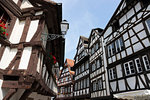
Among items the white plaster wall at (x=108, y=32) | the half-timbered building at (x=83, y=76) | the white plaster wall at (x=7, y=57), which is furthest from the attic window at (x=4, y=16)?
the half-timbered building at (x=83, y=76)

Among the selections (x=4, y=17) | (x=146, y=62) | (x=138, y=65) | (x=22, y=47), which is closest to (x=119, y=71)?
(x=138, y=65)

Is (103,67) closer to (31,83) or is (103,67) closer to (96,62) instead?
(96,62)

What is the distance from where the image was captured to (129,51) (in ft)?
30.1

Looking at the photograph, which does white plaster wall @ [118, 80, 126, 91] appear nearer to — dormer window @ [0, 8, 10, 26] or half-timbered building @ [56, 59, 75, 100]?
dormer window @ [0, 8, 10, 26]

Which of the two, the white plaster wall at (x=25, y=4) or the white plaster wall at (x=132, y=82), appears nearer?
the white plaster wall at (x=25, y=4)

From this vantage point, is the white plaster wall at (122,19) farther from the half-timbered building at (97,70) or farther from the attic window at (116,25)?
the half-timbered building at (97,70)

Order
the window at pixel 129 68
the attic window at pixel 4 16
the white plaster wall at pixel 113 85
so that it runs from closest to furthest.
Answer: the attic window at pixel 4 16 < the window at pixel 129 68 < the white plaster wall at pixel 113 85

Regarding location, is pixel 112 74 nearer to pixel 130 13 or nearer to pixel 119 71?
pixel 119 71

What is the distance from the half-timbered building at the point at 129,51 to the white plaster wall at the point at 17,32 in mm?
7459

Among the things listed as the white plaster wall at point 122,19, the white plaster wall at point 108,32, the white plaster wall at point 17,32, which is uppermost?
the white plaster wall at point 122,19

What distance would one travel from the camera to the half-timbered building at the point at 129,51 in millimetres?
7715

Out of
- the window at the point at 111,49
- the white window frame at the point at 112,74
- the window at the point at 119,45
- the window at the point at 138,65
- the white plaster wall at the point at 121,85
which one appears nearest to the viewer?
the window at the point at 138,65

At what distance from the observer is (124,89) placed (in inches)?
352

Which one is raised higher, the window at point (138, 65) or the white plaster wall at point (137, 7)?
the white plaster wall at point (137, 7)
